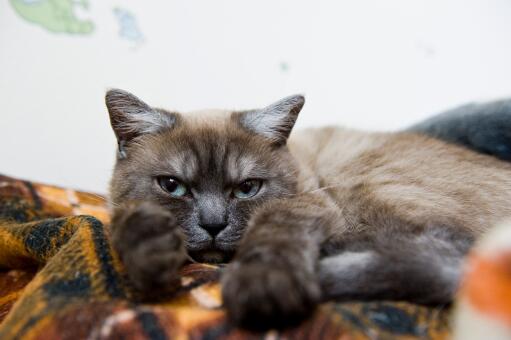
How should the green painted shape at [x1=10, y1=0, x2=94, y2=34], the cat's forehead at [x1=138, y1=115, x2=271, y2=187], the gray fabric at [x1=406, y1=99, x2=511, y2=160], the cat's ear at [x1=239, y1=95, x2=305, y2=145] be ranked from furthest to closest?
1. the green painted shape at [x1=10, y1=0, x2=94, y2=34]
2. the gray fabric at [x1=406, y1=99, x2=511, y2=160]
3. the cat's ear at [x1=239, y1=95, x2=305, y2=145]
4. the cat's forehead at [x1=138, y1=115, x2=271, y2=187]

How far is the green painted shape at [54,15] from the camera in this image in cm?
198

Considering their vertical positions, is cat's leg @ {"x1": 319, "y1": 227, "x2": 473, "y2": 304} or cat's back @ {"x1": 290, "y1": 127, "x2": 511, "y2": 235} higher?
cat's back @ {"x1": 290, "y1": 127, "x2": 511, "y2": 235}

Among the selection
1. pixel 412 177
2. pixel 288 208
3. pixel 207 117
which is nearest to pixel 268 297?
pixel 288 208

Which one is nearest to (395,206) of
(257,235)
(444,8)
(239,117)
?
(257,235)

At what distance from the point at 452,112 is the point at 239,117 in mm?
991

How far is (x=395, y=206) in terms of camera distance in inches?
43.6

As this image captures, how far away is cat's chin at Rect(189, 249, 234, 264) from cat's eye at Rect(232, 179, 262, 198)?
18 cm

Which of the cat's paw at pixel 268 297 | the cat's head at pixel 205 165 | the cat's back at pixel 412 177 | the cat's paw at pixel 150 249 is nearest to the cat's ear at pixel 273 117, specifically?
the cat's head at pixel 205 165

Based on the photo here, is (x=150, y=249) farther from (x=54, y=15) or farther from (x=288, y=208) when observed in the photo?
(x=54, y=15)

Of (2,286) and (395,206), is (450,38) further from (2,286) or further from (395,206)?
(2,286)

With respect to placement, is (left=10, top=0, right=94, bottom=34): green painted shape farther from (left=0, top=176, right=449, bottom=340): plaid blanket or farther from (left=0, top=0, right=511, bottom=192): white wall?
(left=0, top=176, right=449, bottom=340): plaid blanket

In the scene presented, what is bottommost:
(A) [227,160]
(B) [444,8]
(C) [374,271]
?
(C) [374,271]

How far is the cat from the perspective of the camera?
30.7 inches

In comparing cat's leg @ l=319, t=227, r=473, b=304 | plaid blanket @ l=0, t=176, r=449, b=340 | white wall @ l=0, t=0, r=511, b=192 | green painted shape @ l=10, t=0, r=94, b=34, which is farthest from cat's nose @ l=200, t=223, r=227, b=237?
green painted shape @ l=10, t=0, r=94, b=34
